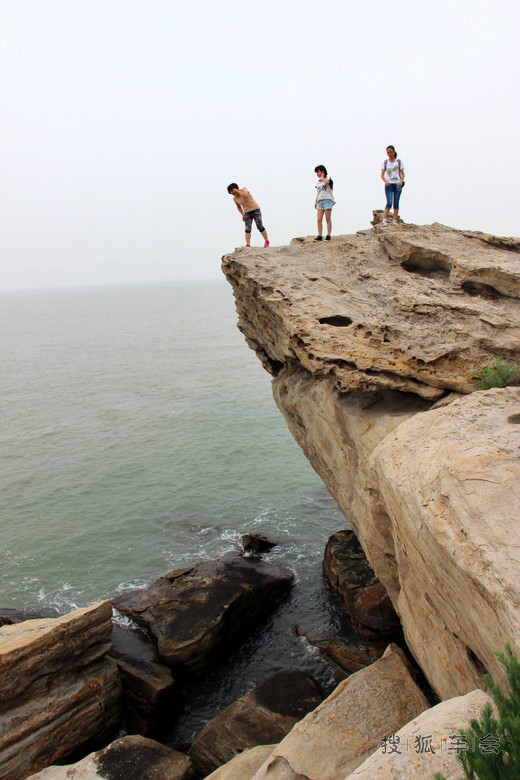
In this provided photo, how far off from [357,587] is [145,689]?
246 inches

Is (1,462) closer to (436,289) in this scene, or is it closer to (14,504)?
(14,504)

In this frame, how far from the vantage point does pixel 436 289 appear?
42.7ft

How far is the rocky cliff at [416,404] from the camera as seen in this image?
21.4ft

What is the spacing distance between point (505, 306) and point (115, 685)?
42.1 ft

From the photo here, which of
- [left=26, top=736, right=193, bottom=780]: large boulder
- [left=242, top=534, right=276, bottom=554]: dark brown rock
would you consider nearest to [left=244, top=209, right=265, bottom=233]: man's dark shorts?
[left=242, top=534, right=276, bottom=554]: dark brown rock

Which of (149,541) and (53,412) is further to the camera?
(53,412)

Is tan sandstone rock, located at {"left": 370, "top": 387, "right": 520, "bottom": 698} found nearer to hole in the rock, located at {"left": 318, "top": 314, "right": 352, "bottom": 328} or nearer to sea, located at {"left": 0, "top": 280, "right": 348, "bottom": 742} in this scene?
hole in the rock, located at {"left": 318, "top": 314, "right": 352, "bottom": 328}

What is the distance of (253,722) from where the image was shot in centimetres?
1110

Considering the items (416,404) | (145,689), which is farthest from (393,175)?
(145,689)

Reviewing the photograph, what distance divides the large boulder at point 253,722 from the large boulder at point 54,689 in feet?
8.31

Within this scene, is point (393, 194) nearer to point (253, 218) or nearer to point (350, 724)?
point (253, 218)

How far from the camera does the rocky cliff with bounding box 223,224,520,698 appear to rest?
21.4 ft

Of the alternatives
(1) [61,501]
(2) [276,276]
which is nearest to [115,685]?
(2) [276,276]

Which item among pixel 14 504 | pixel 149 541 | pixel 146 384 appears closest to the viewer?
pixel 149 541
